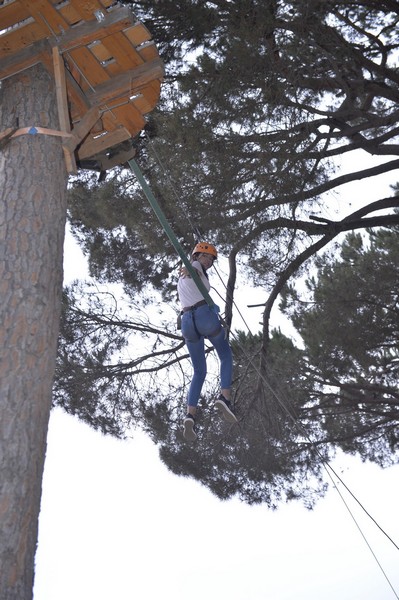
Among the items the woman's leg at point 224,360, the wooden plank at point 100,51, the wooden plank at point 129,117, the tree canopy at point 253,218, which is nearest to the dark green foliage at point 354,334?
the tree canopy at point 253,218

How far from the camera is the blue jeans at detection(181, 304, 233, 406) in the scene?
535 centimetres

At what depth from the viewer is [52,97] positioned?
378cm

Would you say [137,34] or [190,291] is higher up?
[190,291]

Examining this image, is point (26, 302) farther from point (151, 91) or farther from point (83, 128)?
point (151, 91)

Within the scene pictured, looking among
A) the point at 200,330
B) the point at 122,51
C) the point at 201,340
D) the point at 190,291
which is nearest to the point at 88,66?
the point at 122,51

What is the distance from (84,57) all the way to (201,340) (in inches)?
85.4

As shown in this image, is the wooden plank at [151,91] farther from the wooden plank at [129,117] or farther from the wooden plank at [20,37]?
the wooden plank at [20,37]

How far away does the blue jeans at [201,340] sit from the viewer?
17.5 ft

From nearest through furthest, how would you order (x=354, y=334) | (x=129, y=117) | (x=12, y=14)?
(x=12, y=14)
(x=129, y=117)
(x=354, y=334)

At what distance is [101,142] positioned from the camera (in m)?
4.21

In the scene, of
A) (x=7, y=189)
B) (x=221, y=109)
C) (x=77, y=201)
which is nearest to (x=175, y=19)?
(x=221, y=109)

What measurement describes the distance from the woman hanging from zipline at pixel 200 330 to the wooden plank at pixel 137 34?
5.63 feet

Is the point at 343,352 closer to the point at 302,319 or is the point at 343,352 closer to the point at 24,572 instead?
the point at 302,319

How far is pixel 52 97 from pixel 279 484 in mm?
6467
